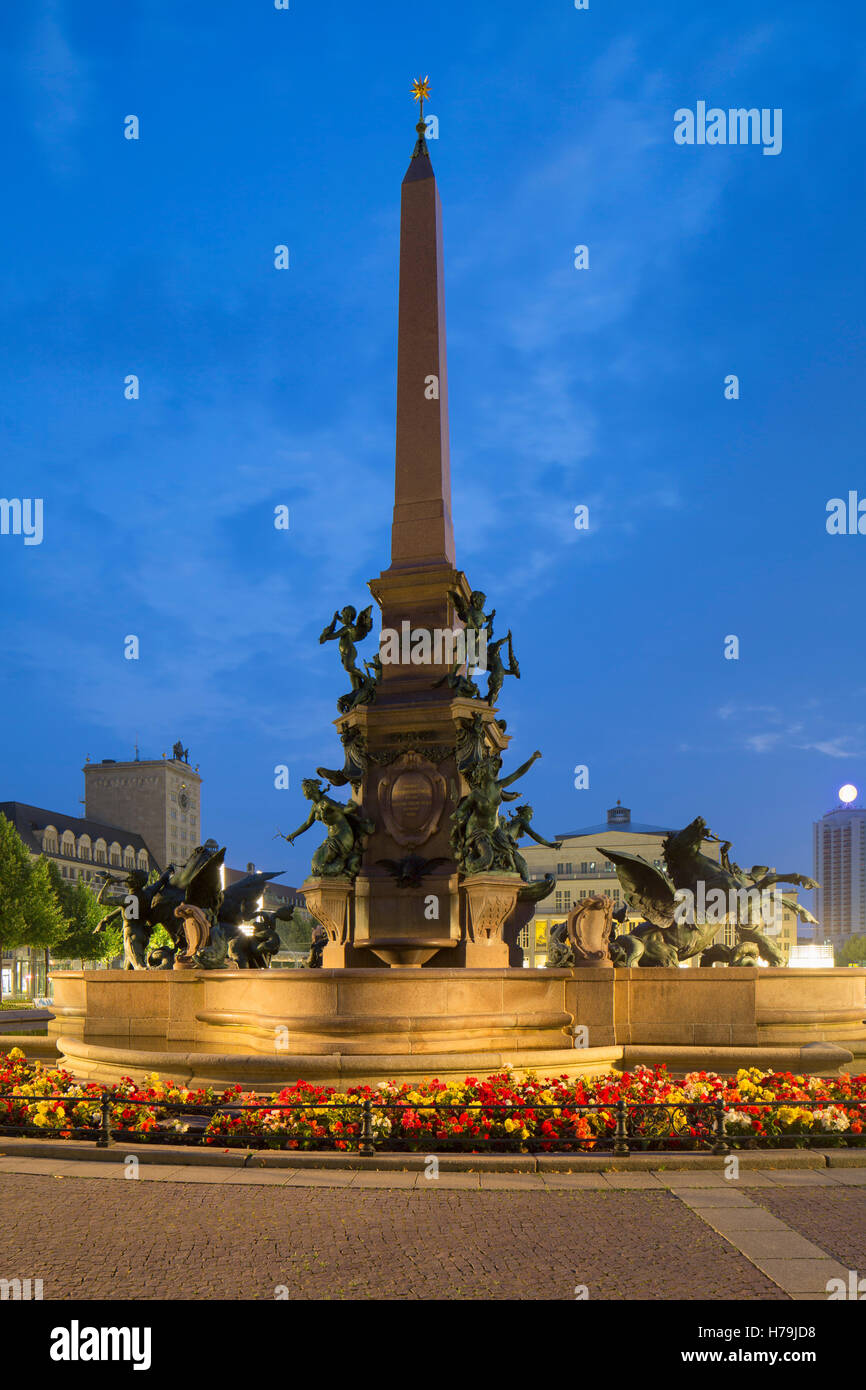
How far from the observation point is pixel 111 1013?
19062 mm

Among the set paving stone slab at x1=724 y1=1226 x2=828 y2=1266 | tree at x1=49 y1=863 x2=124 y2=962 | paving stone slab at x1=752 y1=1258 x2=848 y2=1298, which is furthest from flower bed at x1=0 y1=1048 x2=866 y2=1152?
tree at x1=49 y1=863 x2=124 y2=962

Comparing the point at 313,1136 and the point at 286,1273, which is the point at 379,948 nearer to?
the point at 313,1136

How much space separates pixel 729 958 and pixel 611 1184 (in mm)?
10308

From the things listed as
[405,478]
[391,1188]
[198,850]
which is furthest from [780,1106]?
[405,478]

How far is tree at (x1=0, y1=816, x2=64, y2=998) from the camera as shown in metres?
54.0

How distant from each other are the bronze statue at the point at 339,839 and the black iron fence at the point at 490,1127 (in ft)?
32.2

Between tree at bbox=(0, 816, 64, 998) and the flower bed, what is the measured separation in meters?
44.1

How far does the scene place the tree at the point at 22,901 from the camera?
54.0 metres

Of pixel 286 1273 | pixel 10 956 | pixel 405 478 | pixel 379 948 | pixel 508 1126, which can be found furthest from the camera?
pixel 10 956

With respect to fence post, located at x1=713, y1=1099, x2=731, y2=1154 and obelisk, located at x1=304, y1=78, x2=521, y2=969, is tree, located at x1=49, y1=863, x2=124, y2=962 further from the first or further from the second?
fence post, located at x1=713, y1=1099, x2=731, y2=1154

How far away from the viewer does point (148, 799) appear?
445ft

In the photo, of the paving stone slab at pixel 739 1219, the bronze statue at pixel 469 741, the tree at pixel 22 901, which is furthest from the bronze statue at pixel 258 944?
the tree at pixel 22 901

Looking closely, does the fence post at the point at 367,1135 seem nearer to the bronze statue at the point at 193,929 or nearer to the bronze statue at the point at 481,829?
the bronze statue at the point at 193,929

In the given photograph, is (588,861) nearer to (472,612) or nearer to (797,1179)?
(472,612)
